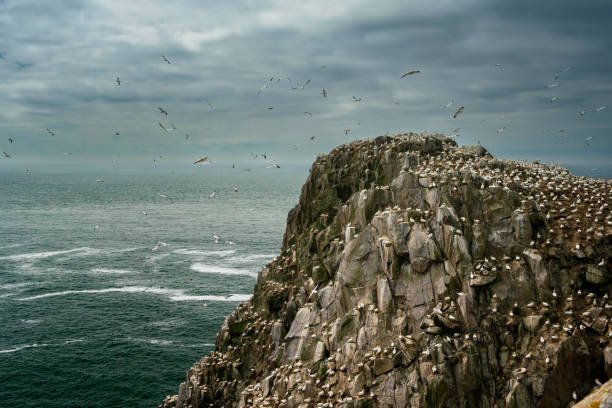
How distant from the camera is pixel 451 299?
29.1 meters

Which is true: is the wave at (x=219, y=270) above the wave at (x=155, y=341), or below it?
above

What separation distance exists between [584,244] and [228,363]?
34.5 m

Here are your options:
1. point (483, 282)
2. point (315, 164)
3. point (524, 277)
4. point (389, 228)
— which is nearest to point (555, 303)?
point (524, 277)

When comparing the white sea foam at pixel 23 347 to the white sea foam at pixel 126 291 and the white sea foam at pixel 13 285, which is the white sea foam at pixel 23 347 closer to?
the white sea foam at pixel 126 291

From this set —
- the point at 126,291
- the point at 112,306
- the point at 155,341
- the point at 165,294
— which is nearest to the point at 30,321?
the point at 112,306

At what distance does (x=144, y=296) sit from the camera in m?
90.3

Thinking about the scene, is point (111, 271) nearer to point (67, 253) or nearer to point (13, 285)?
point (13, 285)

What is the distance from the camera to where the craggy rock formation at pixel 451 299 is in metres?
26.1

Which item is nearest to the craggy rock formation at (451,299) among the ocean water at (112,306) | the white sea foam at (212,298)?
the ocean water at (112,306)

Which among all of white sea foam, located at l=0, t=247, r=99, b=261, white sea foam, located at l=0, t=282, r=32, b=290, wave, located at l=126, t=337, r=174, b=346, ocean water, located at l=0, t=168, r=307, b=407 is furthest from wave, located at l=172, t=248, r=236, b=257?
wave, located at l=126, t=337, r=174, b=346

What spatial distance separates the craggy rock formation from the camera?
26062 mm

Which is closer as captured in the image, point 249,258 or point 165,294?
point 165,294

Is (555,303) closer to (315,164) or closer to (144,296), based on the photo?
(315,164)

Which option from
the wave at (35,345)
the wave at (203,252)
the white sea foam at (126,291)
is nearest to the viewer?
the wave at (35,345)
